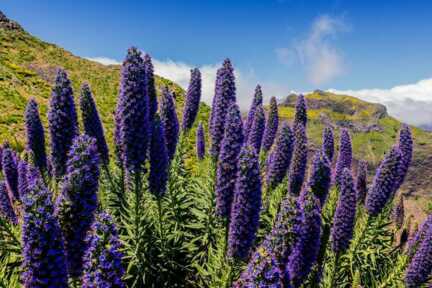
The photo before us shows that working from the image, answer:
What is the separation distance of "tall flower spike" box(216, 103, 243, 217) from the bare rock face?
252ft

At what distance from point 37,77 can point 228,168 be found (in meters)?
53.4

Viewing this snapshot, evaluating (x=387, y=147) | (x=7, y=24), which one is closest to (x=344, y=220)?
(x=387, y=147)

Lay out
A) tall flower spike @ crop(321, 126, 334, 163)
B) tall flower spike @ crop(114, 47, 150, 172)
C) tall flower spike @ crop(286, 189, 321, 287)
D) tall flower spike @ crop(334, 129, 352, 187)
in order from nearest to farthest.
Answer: tall flower spike @ crop(286, 189, 321, 287) → tall flower spike @ crop(114, 47, 150, 172) → tall flower spike @ crop(321, 126, 334, 163) → tall flower spike @ crop(334, 129, 352, 187)

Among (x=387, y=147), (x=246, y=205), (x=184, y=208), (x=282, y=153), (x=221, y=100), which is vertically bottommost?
(x=184, y=208)

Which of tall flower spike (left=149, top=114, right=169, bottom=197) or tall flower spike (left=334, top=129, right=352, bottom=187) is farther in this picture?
tall flower spike (left=334, top=129, right=352, bottom=187)

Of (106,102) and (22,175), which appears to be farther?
(106,102)

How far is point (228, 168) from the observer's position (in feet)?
22.3

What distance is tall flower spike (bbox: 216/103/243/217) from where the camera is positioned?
265 inches

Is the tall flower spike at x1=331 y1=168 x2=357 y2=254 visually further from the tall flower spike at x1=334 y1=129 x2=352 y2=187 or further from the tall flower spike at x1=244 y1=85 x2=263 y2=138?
the tall flower spike at x1=244 y1=85 x2=263 y2=138

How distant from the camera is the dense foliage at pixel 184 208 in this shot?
4.15 m

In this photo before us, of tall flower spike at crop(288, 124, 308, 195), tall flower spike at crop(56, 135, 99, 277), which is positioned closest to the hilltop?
tall flower spike at crop(288, 124, 308, 195)

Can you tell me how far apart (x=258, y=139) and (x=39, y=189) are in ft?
23.7

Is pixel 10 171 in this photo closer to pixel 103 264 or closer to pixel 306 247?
pixel 103 264

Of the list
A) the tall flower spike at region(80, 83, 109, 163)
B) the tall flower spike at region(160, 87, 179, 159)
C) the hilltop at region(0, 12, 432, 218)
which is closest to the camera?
the tall flower spike at region(80, 83, 109, 163)
